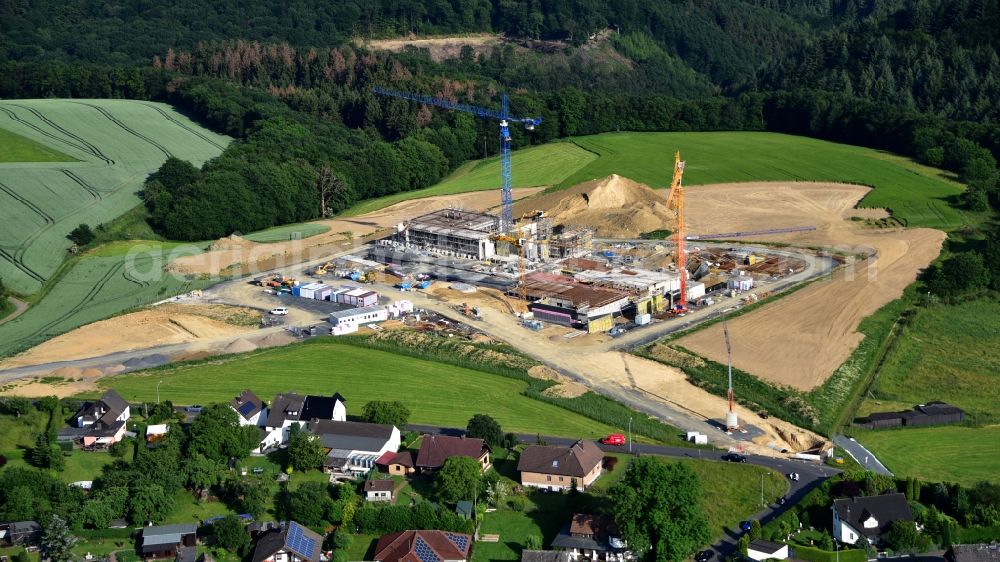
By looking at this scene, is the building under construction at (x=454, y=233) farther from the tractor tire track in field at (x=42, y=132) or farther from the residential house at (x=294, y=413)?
the tractor tire track in field at (x=42, y=132)

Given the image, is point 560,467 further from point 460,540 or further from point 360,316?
point 360,316

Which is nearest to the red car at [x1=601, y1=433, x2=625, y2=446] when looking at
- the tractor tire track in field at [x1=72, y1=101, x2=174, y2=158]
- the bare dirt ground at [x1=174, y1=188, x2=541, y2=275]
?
the bare dirt ground at [x1=174, y1=188, x2=541, y2=275]

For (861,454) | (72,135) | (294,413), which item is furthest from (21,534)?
(72,135)

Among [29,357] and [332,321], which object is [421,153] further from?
[29,357]

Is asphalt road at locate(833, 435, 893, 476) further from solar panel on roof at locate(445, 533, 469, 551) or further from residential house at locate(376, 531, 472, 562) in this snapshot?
residential house at locate(376, 531, 472, 562)

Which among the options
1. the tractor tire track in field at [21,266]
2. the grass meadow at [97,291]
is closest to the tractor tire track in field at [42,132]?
the grass meadow at [97,291]

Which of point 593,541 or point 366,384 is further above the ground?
point 593,541
